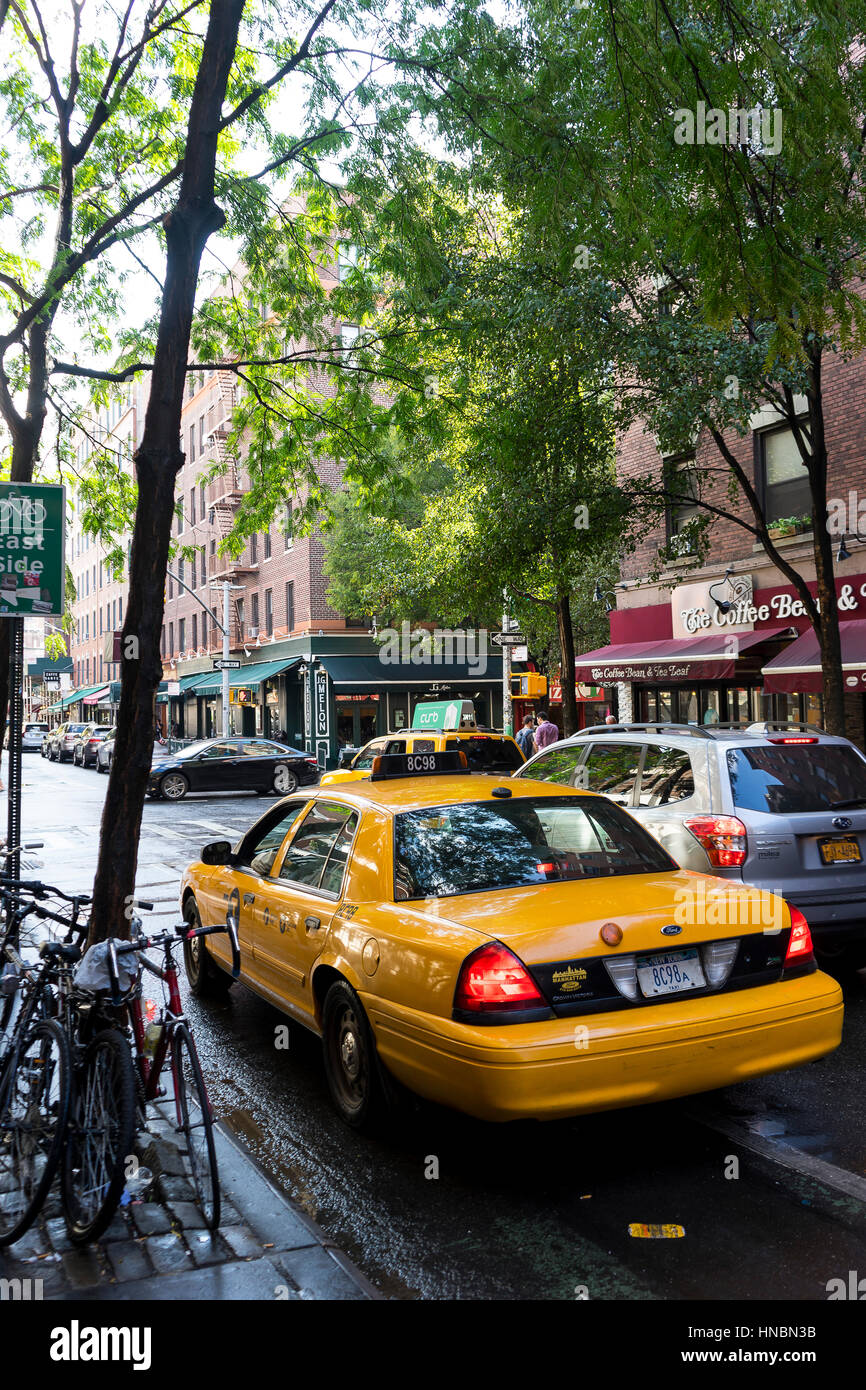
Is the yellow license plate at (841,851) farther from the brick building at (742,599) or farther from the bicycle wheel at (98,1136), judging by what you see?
the brick building at (742,599)

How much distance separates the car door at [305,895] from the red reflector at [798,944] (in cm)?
203

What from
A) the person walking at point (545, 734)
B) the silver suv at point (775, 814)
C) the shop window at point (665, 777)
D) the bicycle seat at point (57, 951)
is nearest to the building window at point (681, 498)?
the person walking at point (545, 734)

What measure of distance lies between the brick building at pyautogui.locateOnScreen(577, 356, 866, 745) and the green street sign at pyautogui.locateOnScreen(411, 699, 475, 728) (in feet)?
9.15

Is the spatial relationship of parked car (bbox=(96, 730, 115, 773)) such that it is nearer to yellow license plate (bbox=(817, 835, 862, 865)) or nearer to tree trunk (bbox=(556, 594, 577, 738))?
tree trunk (bbox=(556, 594, 577, 738))

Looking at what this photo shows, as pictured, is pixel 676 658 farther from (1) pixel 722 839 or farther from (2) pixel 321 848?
(2) pixel 321 848

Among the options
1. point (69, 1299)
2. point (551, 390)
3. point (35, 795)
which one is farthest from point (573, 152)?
point (35, 795)

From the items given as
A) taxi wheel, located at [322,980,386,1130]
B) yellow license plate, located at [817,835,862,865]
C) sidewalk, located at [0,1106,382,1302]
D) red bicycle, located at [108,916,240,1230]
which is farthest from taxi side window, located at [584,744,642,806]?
sidewalk, located at [0,1106,382,1302]

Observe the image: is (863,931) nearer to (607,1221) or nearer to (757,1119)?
(757,1119)

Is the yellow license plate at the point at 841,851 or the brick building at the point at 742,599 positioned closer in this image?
the yellow license plate at the point at 841,851

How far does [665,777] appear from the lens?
7.55 metres

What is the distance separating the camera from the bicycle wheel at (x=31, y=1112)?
12.1 feet

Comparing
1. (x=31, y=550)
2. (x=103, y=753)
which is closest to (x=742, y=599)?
(x=31, y=550)

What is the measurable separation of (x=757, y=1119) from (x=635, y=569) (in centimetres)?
1887

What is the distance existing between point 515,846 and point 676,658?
49.1ft
